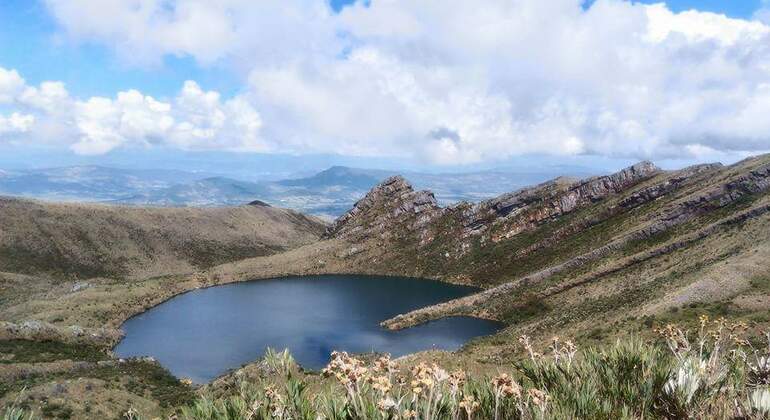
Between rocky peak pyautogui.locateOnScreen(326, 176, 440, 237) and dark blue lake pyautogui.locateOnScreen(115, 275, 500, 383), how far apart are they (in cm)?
3248

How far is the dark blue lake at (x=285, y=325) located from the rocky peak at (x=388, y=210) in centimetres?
3248

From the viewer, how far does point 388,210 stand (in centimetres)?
15612

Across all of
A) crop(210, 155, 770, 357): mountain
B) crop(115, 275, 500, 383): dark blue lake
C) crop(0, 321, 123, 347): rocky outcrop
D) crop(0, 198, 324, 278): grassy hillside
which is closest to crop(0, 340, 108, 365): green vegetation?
crop(0, 321, 123, 347): rocky outcrop

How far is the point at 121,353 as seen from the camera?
227ft

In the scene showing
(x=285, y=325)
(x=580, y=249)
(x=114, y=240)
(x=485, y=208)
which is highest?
(x=485, y=208)

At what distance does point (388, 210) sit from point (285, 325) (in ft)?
249

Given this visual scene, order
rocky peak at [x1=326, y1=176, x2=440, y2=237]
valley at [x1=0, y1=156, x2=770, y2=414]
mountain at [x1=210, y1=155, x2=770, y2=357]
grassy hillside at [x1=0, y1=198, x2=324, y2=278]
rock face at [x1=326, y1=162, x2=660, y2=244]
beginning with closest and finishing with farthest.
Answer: valley at [x1=0, y1=156, x2=770, y2=414]
mountain at [x1=210, y1=155, x2=770, y2=357]
rock face at [x1=326, y1=162, x2=660, y2=244]
grassy hillside at [x1=0, y1=198, x2=324, y2=278]
rocky peak at [x1=326, y1=176, x2=440, y2=237]

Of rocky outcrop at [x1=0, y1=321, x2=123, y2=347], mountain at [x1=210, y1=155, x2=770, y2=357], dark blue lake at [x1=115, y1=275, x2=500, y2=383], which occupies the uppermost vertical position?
mountain at [x1=210, y1=155, x2=770, y2=357]

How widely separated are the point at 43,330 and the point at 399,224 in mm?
95913

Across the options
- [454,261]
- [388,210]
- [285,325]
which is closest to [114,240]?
[388,210]

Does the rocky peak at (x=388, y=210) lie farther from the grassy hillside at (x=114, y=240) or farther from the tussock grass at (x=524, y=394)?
the tussock grass at (x=524, y=394)

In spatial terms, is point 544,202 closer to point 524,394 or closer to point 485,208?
point 485,208

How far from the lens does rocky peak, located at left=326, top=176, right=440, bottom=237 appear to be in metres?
149

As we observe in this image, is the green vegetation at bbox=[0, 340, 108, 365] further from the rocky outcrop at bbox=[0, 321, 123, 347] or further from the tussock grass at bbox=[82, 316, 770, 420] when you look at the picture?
the tussock grass at bbox=[82, 316, 770, 420]
